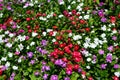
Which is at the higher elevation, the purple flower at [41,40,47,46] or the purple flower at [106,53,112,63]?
the purple flower at [41,40,47,46]

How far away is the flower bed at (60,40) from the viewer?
498 centimetres

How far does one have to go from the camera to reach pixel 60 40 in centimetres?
556

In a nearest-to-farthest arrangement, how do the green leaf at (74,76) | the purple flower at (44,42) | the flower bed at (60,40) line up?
the green leaf at (74,76), the flower bed at (60,40), the purple flower at (44,42)

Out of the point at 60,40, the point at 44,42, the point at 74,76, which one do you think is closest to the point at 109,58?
the point at 74,76

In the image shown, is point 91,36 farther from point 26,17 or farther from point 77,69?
point 26,17

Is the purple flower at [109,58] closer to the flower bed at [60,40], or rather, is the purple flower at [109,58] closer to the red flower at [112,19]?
the flower bed at [60,40]

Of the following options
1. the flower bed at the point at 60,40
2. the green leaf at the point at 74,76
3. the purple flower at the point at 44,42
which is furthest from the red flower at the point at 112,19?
the green leaf at the point at 74,76

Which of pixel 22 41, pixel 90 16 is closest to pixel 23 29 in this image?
pixel 22 41

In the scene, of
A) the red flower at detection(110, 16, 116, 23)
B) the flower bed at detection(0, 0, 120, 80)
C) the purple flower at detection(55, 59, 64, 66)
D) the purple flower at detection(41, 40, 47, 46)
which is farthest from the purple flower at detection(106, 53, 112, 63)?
the purple flower at detection(41, 40, 47, 46)

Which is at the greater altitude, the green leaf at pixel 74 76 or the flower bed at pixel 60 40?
the flower bed at pixel 60 40

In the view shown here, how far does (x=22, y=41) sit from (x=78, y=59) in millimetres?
1247

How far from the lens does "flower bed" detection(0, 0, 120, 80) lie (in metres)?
4.98

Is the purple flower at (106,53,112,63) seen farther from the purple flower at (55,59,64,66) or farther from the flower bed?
the purple flower at (55,59,64,66)

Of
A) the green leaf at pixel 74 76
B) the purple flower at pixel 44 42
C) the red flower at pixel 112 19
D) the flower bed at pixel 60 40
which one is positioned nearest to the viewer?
the green leaf at pixel 74 76
